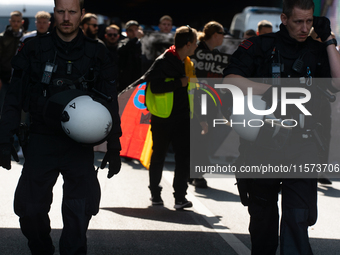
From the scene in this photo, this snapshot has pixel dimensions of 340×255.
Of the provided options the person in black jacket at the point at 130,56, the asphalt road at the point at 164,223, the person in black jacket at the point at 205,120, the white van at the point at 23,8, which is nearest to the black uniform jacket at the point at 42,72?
the asphalt road at the point at 164,223

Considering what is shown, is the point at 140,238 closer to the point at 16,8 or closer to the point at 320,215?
the point at 320,215

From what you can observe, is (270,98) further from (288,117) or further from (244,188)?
(244,188)

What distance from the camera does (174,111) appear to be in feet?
21.2

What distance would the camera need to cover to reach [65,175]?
163 inches

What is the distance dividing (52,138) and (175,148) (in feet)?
8.77

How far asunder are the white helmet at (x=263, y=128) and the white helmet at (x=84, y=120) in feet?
3.06

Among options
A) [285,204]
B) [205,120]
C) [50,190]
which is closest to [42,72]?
[50,190]

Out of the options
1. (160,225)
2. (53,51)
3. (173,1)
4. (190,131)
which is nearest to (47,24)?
(190,131)

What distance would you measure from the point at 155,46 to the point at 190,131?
4.77 metres

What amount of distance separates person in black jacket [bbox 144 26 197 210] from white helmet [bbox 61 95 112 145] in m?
2.41

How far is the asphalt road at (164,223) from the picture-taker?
16.5 feet

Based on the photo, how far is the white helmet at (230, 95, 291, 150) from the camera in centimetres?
394

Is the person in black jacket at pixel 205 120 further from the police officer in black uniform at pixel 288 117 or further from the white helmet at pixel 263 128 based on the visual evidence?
the white helmet at pixel 263 128

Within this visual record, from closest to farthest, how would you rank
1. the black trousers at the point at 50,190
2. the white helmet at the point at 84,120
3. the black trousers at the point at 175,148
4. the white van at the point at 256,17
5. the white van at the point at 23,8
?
the white helmet at the point at 84,120, the black trousers at the point at 50,190, the black trousers at the point at 175,148, the white van at the point at 23,8, the white van at the point at 256,17
